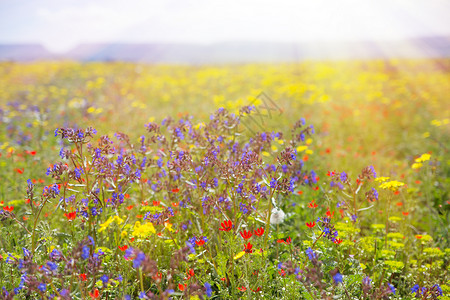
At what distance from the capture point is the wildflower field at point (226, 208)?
7.43 feet

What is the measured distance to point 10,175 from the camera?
449cm

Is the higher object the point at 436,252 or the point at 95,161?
A: the point at 95,161

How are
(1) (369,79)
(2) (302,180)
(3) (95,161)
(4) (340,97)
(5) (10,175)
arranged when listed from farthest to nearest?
(1) (369,79) < (4) (340,97) < (5) (10,175) < (2) (302,180) < (3) (95,161)

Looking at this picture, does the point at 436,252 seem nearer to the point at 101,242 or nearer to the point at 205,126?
the point at 205,126

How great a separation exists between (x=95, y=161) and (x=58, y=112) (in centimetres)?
750

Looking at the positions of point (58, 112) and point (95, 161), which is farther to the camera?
point (58, 112)

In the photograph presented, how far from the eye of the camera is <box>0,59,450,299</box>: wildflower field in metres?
2.26

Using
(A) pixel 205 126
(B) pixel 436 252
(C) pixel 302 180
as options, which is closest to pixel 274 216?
(C) pixel 302 180

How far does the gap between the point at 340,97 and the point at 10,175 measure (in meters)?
9.76

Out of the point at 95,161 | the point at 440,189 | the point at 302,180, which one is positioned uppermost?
the point at 95,161

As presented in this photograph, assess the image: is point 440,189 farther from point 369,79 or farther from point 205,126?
point 369,79

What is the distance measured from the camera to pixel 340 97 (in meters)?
11.1

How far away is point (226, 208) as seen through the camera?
2.74m

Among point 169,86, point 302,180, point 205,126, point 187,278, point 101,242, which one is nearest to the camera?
point 187,278
